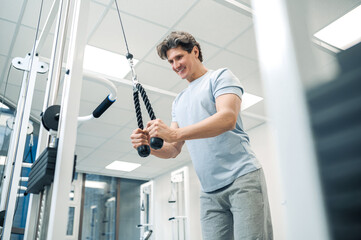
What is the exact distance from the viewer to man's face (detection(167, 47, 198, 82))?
1152 mm

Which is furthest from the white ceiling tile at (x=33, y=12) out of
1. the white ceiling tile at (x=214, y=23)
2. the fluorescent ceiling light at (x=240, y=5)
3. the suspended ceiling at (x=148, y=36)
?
the fluorescent ceiling light at (x=240, y=5)

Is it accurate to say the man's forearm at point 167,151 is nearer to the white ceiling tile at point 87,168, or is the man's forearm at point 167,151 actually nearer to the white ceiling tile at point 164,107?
the white ceiling tile at point 164,107

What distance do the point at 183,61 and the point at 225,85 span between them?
0.24 metres

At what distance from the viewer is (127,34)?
2.80 meters

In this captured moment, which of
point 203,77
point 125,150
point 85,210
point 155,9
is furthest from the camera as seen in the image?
point 85,210

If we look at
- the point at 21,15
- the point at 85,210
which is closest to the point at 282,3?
the point at 21,15

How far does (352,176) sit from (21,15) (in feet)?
9.94

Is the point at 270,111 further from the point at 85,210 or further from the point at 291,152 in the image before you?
the point at 85,210

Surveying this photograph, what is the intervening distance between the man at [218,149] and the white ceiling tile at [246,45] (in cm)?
183

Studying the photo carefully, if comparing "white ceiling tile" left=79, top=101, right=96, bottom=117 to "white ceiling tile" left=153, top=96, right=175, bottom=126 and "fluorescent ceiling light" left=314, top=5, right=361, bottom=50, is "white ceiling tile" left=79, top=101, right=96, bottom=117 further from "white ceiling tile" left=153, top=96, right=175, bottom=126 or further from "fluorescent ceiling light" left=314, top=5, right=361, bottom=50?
"fluorescent ceiling light" left=314, top=5, right=361, bottom=50

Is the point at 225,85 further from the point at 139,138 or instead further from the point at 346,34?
the point at 346,34

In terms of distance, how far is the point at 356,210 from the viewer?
0.17m

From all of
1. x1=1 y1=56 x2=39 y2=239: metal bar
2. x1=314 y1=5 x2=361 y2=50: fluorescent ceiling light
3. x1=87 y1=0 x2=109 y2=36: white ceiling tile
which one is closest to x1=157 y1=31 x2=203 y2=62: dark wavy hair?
x1=1 y1=56 x2=39 y2=239: metal bar

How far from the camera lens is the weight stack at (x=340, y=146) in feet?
0.55
